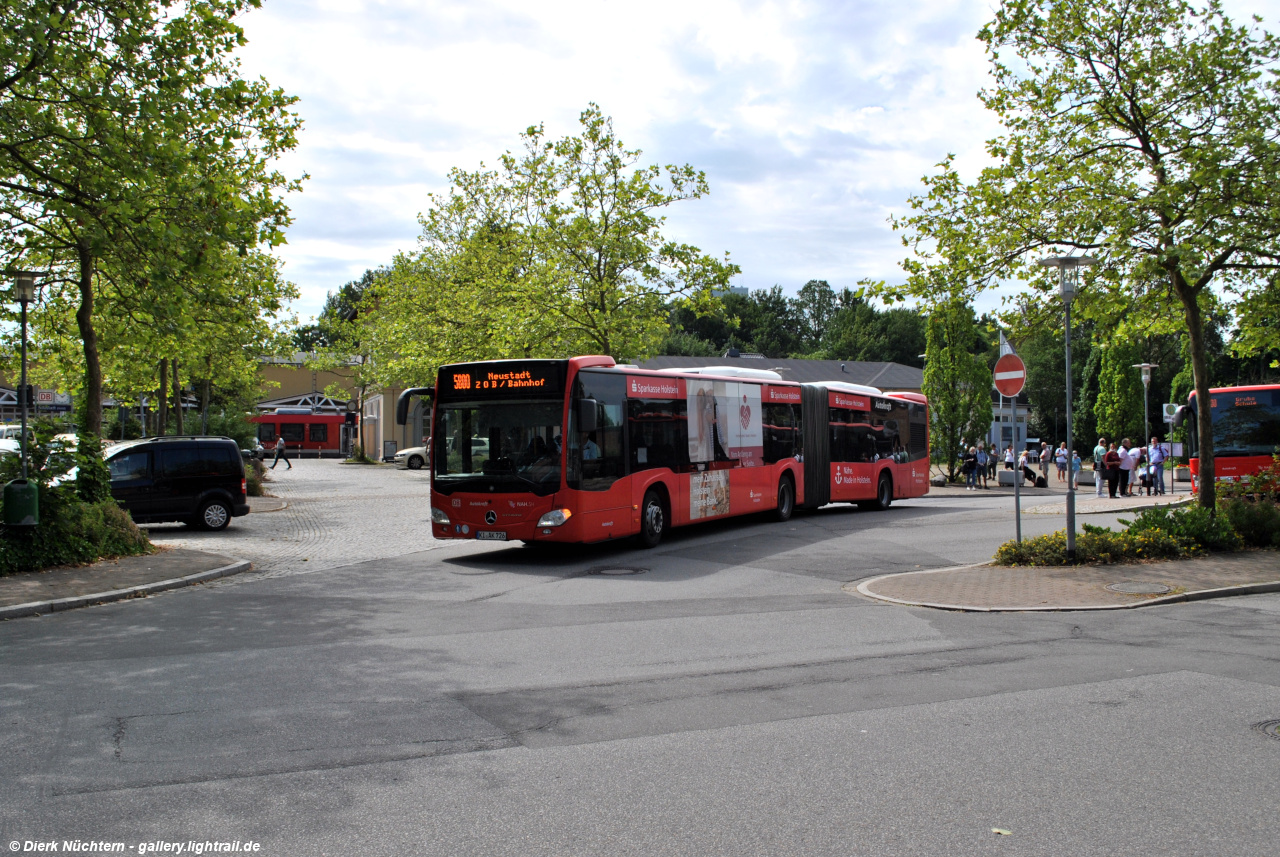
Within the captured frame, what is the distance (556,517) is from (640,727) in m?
8.29

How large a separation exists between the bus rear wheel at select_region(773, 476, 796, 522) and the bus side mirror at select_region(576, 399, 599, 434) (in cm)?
742

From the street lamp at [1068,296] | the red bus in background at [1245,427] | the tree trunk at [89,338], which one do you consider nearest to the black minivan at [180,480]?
the tree trunk at [89,338]

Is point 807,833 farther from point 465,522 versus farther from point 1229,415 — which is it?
point 1229,415

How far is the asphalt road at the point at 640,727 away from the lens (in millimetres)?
4270

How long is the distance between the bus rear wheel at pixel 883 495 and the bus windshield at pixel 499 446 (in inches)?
494

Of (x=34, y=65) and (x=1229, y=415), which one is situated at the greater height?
(x=34, y=65)

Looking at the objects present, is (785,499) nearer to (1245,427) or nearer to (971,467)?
(1245,427)

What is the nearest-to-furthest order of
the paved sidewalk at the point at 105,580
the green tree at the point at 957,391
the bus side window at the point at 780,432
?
the paved sidewalk at the point at 105,580 → the bus side window at the point at 780,432 → the green tree at the point at 957,391

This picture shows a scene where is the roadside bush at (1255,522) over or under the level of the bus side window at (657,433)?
under

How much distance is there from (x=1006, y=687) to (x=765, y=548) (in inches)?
360

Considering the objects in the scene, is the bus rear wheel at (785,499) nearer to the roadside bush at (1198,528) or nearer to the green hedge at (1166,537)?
the green hedge at (1166,537)

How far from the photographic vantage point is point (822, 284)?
394 ft

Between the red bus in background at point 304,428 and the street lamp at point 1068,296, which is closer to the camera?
the street lamp at point 1068,296

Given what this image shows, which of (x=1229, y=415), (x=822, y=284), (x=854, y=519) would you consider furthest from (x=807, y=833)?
(x=822, y=284)
